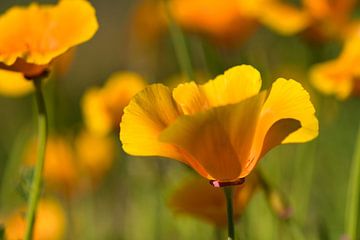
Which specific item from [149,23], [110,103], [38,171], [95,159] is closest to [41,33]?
[38,171]

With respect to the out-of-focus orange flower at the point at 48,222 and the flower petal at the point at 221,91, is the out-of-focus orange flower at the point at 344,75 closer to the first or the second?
the flower petal at the point at 221,91

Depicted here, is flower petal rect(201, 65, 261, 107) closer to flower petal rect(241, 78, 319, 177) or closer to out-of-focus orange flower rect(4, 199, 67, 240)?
flower petal rect(241, 78, 319, 177)

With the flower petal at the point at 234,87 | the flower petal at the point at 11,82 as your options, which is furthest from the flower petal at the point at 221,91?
the flower petal at the point at 11,82

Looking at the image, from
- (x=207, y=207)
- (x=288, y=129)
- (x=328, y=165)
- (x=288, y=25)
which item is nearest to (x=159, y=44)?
(x=328, y=165)

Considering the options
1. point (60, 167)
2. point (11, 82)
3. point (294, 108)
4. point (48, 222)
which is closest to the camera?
point (294, 108)

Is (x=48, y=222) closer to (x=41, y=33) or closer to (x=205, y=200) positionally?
(x=205, y=200)

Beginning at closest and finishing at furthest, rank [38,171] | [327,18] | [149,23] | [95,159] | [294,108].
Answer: [294,108], [38,171], [327,18], [95,159], [149,23]

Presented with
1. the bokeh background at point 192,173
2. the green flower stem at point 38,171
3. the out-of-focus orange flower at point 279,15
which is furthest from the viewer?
the bokeh background at point 192,173
